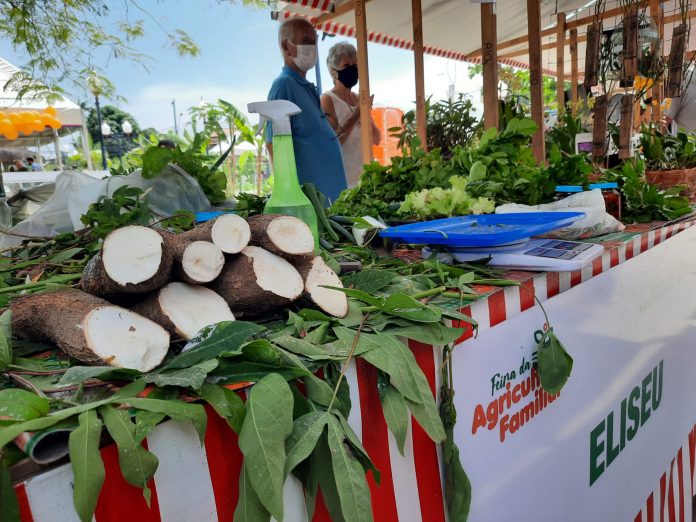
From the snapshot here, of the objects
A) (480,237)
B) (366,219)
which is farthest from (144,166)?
(480,237)

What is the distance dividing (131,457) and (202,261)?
0.35 metres

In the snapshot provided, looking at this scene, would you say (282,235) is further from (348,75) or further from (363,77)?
(348,75)

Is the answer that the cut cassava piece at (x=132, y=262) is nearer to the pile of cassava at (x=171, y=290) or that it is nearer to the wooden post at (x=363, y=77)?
the pile of cassava at (x=171, y=290)

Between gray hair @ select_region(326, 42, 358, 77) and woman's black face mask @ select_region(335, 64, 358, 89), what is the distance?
0.20 ft

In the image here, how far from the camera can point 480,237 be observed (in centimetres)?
113

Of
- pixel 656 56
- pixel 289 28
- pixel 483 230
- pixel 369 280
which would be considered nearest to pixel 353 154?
pixel 289 28

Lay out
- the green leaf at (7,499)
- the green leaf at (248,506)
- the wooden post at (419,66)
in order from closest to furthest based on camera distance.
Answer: the green leaf at (7,499) → the green leaf at (248,506) → the wooden post at (419,66)

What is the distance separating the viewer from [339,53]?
4.13 meters

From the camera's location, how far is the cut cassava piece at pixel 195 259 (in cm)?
77

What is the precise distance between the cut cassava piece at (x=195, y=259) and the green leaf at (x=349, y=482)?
13.1 inches

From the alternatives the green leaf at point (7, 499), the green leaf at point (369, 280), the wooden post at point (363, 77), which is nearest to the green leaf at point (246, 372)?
the green leaf at point (7, 499)

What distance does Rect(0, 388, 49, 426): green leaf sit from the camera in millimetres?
506

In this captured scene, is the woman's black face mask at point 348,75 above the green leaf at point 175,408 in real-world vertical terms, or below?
above

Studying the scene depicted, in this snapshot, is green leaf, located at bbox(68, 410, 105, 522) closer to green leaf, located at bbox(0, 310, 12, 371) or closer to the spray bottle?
green leaf, located at bbox(0, 310, 12, 371)
